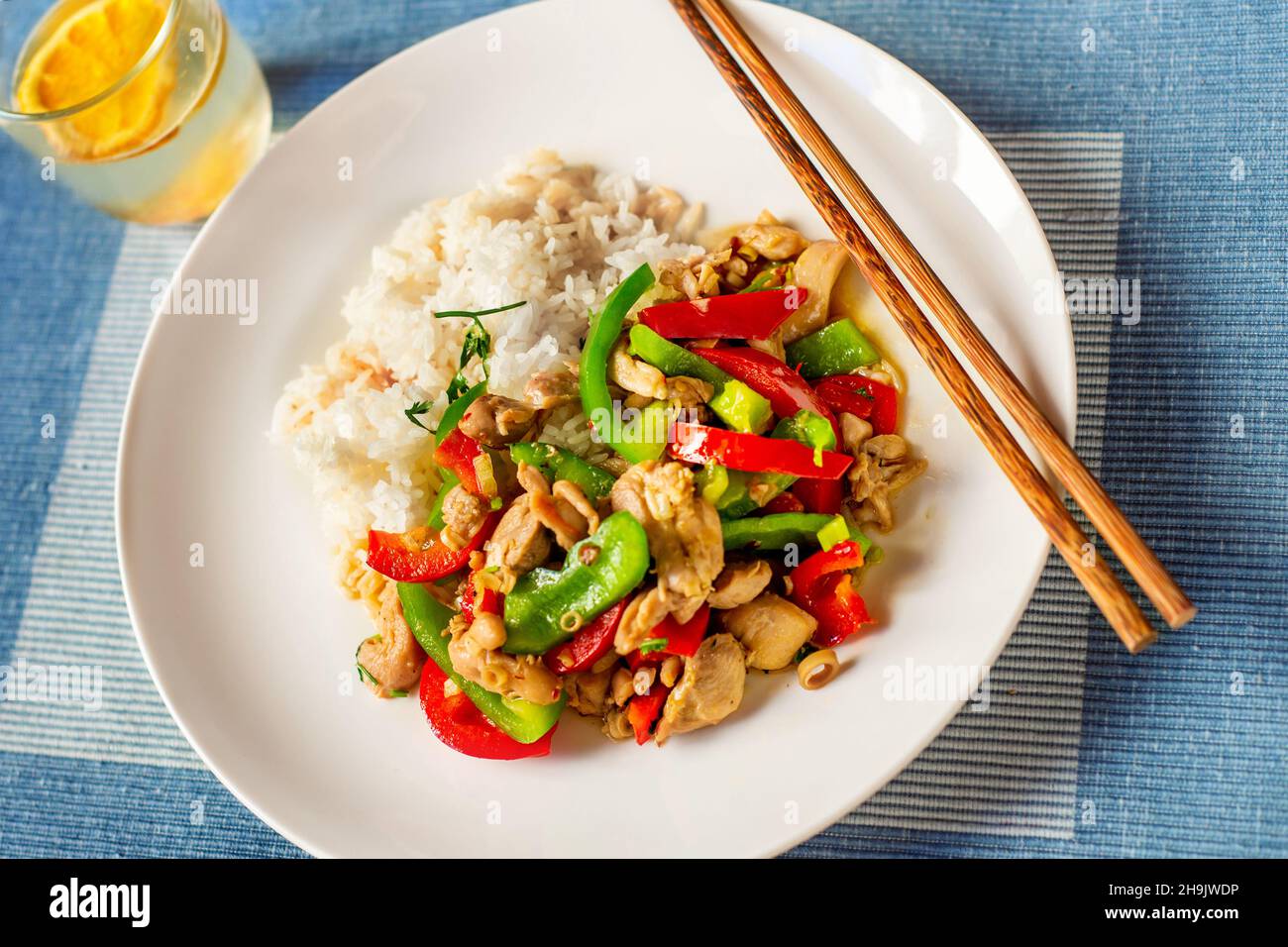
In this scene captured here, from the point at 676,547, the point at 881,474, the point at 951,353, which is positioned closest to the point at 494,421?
the point at 676,547

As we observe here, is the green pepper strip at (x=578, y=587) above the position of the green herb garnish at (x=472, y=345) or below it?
below

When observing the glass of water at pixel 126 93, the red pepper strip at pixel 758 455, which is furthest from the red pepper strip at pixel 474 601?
the glass of water at pixel 126 93

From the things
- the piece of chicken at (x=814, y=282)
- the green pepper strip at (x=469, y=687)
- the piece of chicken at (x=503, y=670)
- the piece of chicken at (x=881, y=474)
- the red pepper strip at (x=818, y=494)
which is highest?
the piece of chicken at (x=814, y=282)

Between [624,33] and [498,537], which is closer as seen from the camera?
[498,537]

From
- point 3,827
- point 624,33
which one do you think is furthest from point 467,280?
point 3,827

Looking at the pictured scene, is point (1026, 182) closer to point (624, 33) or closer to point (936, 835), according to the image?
point (624, 33)

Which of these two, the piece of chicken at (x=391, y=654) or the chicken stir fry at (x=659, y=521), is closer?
the chicken stir fry at (x=659, y=521)

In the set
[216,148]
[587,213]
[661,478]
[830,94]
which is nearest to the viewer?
[661,478]

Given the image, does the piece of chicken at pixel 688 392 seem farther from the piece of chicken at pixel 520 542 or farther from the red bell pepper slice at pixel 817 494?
the piece of chicken at pixel 520 542
